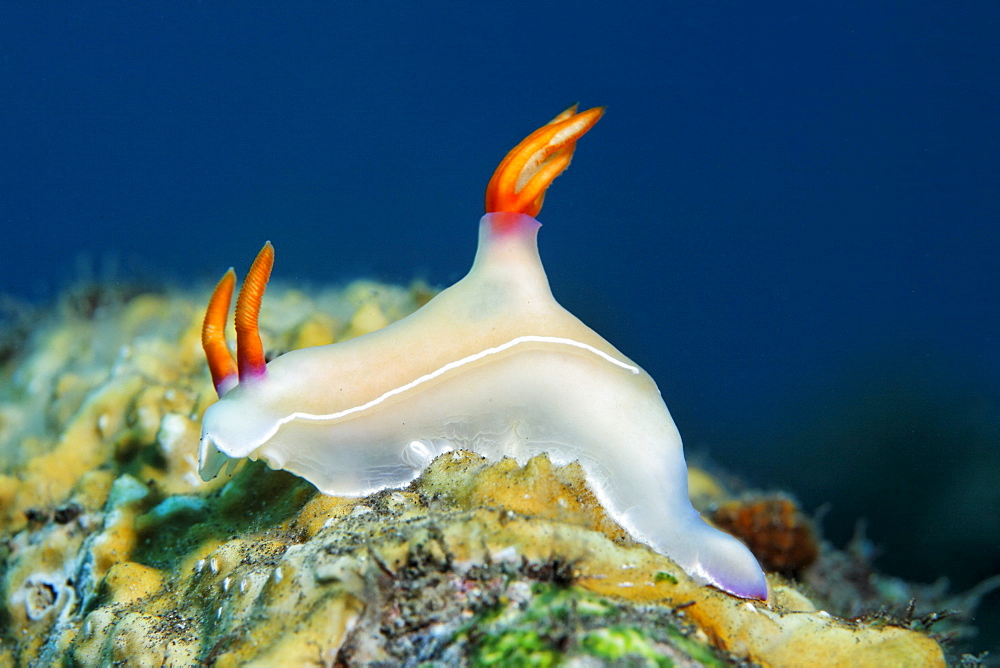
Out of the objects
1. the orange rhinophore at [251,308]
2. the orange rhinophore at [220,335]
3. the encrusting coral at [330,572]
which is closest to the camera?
the encrusting coral at [330,572]

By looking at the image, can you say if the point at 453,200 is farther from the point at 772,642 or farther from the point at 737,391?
the point at 772,642

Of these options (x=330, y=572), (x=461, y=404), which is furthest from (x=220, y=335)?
(x=330, y=572)

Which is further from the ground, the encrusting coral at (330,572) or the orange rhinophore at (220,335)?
the orange rhinophore at (220,335)

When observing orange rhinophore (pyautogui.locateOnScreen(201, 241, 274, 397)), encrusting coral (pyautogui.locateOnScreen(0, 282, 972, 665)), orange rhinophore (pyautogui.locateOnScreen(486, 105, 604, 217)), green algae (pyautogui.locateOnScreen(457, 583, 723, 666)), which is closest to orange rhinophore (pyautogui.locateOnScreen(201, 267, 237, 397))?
orange rhinophore (pyautogui.locateOnScreen(201, 241, 274, 397))

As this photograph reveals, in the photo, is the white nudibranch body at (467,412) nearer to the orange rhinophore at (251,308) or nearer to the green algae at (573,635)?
the orange rhinophore at (251,308)

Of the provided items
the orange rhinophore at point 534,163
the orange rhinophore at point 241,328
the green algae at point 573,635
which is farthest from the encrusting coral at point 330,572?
the orange rhinophore at point 534,163

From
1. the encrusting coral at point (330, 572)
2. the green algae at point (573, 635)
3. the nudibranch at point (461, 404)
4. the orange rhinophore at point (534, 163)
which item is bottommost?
the green algae at point (573, 635)

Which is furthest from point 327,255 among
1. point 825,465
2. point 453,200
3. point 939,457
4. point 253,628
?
point 253,628
